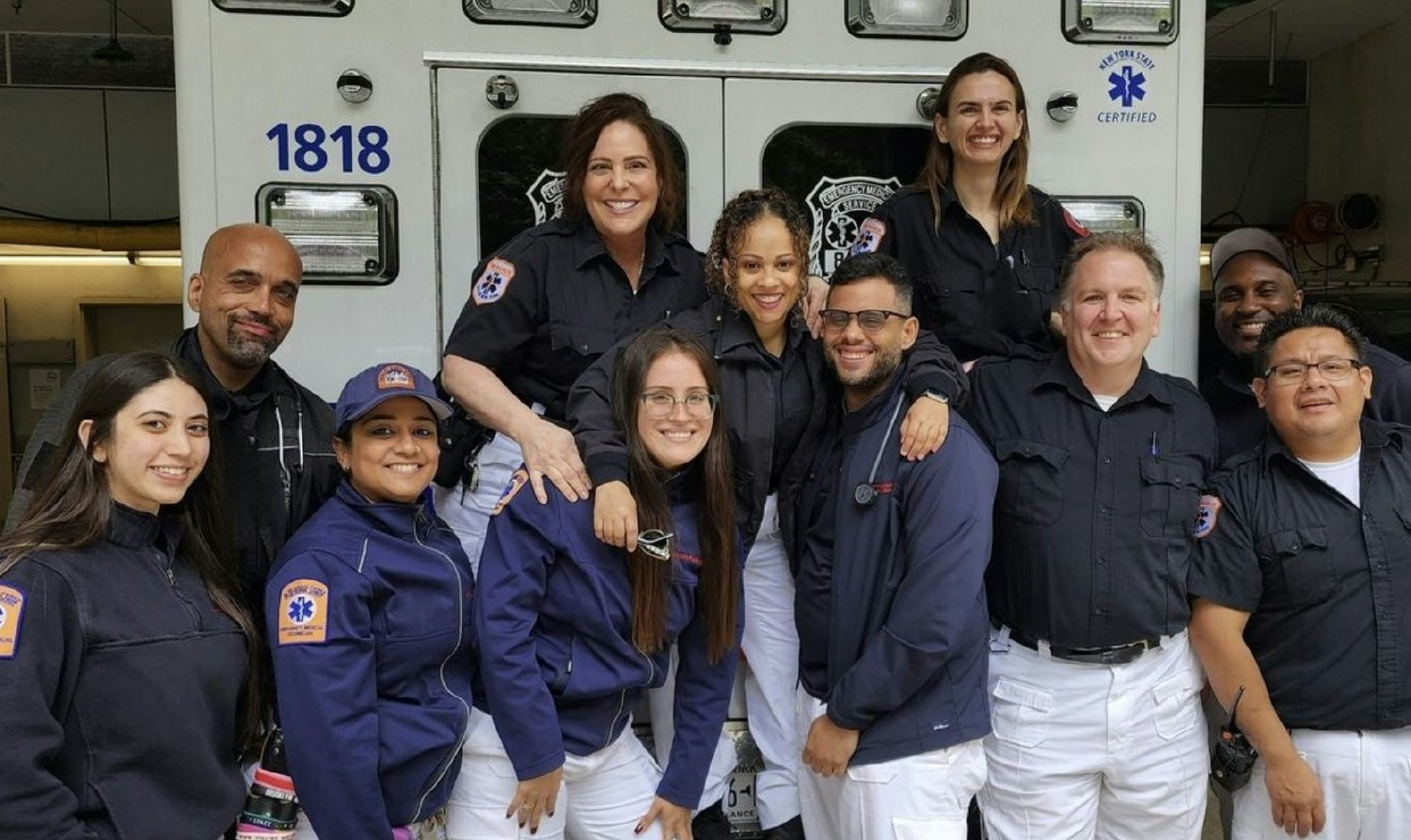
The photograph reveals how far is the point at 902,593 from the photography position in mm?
2336

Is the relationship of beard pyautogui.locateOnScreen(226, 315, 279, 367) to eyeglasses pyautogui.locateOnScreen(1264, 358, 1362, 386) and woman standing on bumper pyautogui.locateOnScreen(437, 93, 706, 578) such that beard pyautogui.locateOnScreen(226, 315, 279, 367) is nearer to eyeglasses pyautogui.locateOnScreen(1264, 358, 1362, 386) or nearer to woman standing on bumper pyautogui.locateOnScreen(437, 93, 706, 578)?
woman standing on bumper pyautogui.locateOnScreen(437, 93, 706, 578)

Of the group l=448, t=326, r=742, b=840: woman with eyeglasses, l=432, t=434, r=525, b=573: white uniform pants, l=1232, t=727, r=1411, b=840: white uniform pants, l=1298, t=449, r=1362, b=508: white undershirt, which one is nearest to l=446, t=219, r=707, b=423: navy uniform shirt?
l=432, t=434, r=525, b=573: white uniform pants

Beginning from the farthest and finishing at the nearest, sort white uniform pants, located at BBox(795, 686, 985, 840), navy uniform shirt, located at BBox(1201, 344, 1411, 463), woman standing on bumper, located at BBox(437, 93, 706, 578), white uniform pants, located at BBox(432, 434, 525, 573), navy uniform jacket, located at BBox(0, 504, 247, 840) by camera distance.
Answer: navy uniform shirt, located at BBox(1201, 344, 1411, 463) → white uniform pants, located at BBox(432, 434, 525, 573) → woman standing on bumper, located at BBox(437, 93, 706, 578) → white uniform pants, located at BBox(795, 686, 985, 840) → navy uniform jacket, located at BBox(0, 504, 247, 840)

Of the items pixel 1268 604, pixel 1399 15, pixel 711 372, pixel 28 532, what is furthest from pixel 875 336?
pixel 1399 15

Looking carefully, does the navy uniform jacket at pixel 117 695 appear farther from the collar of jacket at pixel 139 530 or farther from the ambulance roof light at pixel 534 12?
the ambulance roof light at pixel 534 12

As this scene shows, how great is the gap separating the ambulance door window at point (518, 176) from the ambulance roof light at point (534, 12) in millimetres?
243

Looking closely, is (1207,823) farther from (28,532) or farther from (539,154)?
(28,532)

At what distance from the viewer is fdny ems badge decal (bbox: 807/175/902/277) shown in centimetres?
311

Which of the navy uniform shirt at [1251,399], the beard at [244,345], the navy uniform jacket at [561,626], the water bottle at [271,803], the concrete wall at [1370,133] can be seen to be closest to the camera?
the water bottle at [271,803]

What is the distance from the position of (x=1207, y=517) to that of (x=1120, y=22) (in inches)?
55.8

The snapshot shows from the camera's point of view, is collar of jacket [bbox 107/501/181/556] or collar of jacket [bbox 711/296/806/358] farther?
collar of jacket [bbox 711/296/806/358]

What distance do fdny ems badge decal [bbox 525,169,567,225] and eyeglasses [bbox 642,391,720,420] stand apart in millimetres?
869

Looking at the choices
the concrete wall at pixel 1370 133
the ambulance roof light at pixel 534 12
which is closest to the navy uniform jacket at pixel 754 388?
the ambulance roof light at pixel 534 12

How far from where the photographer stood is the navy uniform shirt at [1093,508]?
8.07 feet
